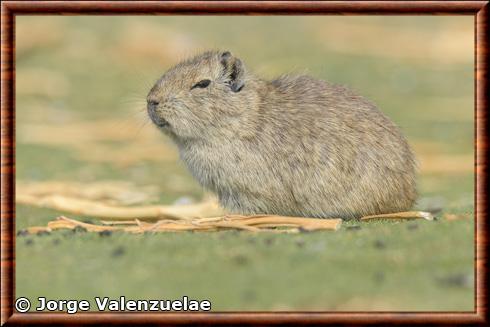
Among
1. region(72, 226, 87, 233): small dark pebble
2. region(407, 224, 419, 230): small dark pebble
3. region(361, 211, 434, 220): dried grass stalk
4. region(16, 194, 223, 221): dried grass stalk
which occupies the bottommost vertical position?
region(407, 224, 419, 230): small dark pebble

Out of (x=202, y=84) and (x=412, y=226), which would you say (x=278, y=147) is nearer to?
(x=202, y=84)

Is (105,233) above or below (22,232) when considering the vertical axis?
below

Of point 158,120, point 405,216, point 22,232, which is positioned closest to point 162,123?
point 158,120

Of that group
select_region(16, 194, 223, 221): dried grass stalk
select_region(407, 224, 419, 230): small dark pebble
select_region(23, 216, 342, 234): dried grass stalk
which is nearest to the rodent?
select_region(23, 216, 342, 234): dried grass stalk

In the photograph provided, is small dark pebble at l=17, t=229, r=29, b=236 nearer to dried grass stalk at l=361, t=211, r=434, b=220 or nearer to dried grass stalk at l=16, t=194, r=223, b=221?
dried grass stalk at l=16, t=194, r=223, b=221

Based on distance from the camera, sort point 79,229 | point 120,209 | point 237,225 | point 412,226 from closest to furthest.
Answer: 1. point 412,226
2. point 237,225
3. point 79,229
4. point 120,209

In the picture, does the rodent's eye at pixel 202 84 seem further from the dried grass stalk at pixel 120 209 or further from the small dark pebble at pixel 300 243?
the small dark pebble at pixel 300 243

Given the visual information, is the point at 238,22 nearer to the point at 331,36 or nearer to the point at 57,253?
the point at 331,36
